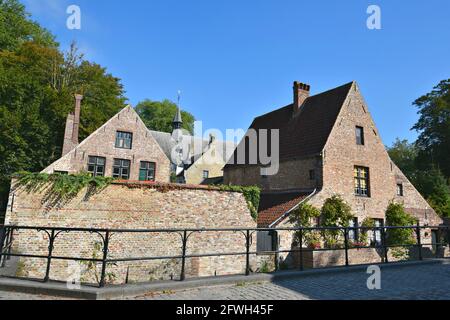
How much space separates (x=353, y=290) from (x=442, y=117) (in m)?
35.9

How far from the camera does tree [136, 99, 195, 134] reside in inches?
1879

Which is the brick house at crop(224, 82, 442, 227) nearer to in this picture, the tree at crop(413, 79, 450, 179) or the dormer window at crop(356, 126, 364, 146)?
the dormer window at crop(356, 126, 364, 146)

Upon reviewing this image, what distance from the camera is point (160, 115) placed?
48.5m

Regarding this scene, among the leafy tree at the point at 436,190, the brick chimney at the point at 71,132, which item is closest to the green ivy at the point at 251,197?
the brick chimney at the point at 71,132

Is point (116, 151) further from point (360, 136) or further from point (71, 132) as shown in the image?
point (360, 136)

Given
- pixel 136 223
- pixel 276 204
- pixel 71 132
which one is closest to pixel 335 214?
pixel 276 204

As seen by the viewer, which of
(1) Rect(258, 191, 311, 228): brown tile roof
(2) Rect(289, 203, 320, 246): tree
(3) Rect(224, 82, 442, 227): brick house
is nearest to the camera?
(2) Rect(289, 203, 320, 246): tree

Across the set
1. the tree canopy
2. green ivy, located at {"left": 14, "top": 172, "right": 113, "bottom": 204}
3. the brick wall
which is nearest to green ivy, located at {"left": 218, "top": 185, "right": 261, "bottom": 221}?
the brick wall

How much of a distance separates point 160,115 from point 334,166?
35.3 metres

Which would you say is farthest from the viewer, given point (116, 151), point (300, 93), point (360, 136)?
point (300, 93)

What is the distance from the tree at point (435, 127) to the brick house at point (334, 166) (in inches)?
574

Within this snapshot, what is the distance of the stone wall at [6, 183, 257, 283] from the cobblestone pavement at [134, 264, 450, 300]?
249 inches

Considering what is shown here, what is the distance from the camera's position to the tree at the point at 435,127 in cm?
3294

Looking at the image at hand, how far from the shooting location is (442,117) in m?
34.2
